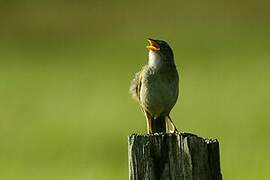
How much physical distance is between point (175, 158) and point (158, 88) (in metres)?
2.69

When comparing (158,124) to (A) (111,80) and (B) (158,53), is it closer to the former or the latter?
(B) (158,53)

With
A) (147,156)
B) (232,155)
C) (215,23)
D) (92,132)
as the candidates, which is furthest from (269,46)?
(147,156)

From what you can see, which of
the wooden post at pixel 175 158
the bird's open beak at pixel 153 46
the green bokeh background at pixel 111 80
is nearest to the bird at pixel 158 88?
the bird's open beak at pixel 153 46

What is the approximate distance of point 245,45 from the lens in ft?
96.1

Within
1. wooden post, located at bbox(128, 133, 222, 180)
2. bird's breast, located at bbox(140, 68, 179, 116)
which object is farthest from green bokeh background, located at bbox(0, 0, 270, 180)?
wooden post, located at bbox(128, 133, 222, 180)

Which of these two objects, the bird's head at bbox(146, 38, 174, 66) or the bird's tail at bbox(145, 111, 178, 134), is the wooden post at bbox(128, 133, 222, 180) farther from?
the bird's head at bbox(146, 38, 174, 66)

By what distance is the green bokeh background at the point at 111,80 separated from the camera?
675 inches

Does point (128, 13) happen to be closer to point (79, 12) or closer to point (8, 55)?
point (79, 12)

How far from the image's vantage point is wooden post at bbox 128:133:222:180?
17.4 ft

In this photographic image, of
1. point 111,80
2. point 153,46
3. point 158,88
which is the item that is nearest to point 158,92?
point 158,88

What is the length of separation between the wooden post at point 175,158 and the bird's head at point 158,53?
2.79 m

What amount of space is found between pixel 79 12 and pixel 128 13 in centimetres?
166

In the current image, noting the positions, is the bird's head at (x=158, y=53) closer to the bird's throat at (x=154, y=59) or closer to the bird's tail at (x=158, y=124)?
the bird's throat at (x=154, y=59)

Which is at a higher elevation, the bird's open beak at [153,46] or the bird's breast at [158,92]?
the bird's open beak at [153,46]
